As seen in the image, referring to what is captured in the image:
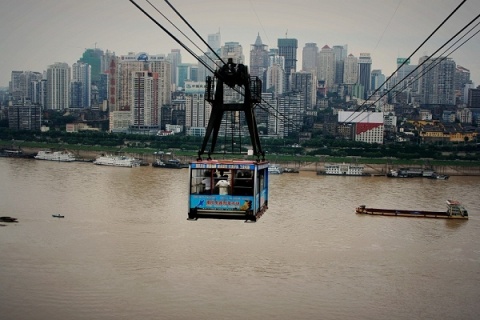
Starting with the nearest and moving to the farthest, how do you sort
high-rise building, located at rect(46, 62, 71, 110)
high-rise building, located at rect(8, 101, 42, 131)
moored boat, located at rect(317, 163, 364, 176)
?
moored boat, located at rect(317, 163, 364, 176), high-rise building, located at rect(8, 101, 42, 131), high-rise building, located at rect(46, 62, 71, 110)

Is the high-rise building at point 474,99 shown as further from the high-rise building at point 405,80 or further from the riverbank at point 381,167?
the riverbank at point 381,167

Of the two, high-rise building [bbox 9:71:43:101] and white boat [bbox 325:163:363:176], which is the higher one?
high-rise building [bbox 9:71:43:101]

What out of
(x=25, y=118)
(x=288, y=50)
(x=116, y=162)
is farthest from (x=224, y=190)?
(x=288, y=50)

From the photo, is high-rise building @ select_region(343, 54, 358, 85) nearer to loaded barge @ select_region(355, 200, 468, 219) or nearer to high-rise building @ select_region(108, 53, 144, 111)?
high-rise building @ select_region(108, 53, 144, 111)

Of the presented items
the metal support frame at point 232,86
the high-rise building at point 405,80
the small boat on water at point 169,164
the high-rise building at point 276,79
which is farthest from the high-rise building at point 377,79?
the metal support frame at point 232,86

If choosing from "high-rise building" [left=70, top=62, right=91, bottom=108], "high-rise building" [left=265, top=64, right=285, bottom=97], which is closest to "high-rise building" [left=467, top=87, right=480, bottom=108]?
"high-rise building" [left=265, top=64, right=285, bottom=97]

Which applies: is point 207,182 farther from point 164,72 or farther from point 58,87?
point 58,87

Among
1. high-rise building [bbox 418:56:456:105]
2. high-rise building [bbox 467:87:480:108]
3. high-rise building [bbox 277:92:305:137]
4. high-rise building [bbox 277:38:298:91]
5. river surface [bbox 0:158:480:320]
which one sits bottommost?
river surface [bbox 0:158:480:320]
